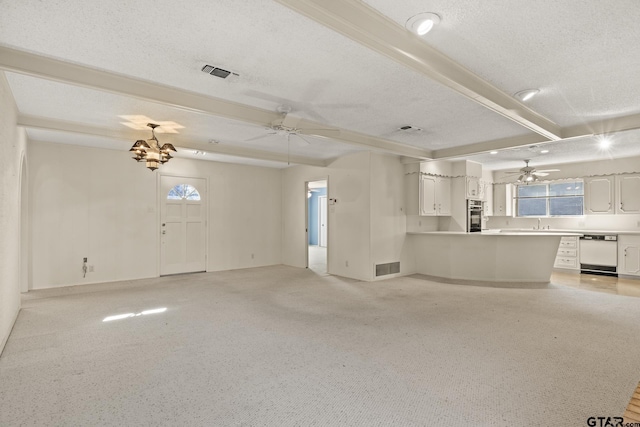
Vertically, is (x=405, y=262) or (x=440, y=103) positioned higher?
(x=440, y=103)

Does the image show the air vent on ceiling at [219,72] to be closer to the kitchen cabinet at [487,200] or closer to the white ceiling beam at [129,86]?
the white ceiling beam at [129,86]

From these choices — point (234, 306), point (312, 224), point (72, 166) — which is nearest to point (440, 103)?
point (234, 306)

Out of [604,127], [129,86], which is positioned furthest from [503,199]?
[129,86]

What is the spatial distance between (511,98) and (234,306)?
14.0 ft

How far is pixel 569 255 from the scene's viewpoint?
7.20 meters

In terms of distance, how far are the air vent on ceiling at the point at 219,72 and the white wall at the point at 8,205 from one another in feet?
6.10

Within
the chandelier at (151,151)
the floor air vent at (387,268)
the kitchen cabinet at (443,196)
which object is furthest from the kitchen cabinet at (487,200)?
the chandelier at (151,151)

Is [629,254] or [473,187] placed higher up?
[473,187]

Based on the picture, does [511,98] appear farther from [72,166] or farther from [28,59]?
[72,166]

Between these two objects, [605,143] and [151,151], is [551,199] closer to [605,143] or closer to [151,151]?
[605,143]

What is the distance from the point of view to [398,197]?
266 inches

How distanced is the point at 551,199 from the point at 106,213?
10.0 meters

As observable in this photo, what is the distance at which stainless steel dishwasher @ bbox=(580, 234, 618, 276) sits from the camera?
6.61 metres

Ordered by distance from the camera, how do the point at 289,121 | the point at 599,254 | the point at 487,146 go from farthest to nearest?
the point at 599,254
the point at 487,146
the point at 289,121
